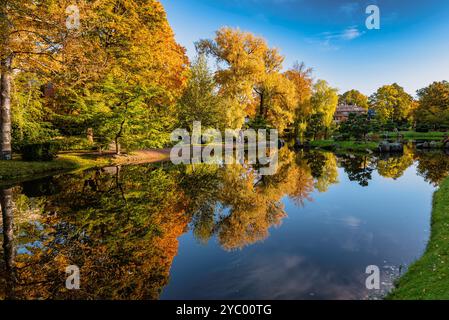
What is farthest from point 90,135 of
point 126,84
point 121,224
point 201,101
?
point 121,224

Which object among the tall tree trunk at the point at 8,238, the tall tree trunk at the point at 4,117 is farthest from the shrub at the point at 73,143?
the tall tree trunk at the point at 8,238

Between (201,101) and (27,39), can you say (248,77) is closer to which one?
(201,101)

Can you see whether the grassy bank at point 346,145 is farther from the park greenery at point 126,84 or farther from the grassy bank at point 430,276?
the grassy bank at point 430,276

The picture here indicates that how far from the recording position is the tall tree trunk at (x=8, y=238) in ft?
16.9

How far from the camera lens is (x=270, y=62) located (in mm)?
41438

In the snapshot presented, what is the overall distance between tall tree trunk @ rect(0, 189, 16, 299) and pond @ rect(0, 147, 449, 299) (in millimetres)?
27

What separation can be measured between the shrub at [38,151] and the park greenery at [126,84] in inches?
13.0

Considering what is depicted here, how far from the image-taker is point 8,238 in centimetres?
734

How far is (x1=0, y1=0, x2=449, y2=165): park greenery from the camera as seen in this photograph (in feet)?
49.2

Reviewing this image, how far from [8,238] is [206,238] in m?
5.32

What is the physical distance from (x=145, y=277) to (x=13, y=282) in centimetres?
241

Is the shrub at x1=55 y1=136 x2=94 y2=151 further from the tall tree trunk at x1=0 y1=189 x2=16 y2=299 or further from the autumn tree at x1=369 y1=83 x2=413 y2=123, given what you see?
the autumn tree at x1=369 y1=83 x2=413 y2=123

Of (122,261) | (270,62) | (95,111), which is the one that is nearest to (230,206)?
(122,261)
